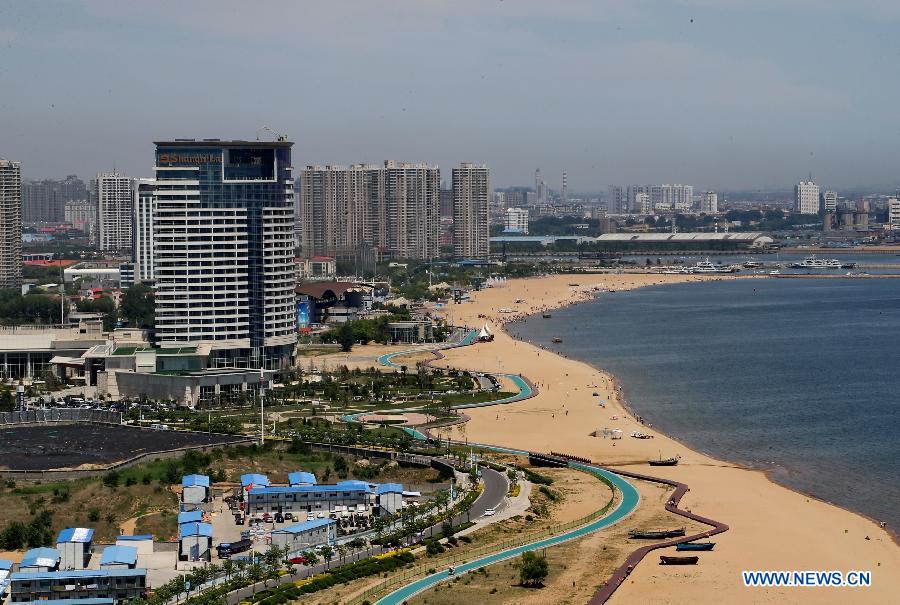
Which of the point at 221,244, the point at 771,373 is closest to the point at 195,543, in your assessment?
the point at 221,244

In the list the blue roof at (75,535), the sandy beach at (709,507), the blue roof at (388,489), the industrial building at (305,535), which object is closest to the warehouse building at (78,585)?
the blue roof at (75,535)

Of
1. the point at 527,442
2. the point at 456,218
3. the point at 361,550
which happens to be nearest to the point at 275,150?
the point at 527,442

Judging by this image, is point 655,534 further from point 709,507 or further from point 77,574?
point 77,574

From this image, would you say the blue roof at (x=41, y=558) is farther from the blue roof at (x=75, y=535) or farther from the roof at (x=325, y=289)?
the roof at (x=325, y=289)

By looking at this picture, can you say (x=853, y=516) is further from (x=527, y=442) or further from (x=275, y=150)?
(x=275, y=150)

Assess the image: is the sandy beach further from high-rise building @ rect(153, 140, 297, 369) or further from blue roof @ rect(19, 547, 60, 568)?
blue roof @ rect(19, 547, 60, 568)

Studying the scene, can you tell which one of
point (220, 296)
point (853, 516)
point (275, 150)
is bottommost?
point (853, 516)

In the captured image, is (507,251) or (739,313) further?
(507,251)
